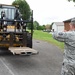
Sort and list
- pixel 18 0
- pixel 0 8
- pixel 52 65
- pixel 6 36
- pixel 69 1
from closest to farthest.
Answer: pixel 52 65 < pixel 6 36 < pixel 0 8 < pixel 69 1 < pixel 18 0

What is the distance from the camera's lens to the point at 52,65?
11.8 metres

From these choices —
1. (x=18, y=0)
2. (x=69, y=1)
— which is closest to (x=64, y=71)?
(x=69, y=1)

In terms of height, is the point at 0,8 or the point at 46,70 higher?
the point at 0,8

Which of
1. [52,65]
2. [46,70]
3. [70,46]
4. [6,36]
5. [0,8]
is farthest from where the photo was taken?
[0,8]

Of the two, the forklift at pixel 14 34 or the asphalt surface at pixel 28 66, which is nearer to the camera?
the asphalt surface at pixel 28 66

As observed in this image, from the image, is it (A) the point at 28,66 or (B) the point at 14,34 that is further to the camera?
(B) the point at 14,34

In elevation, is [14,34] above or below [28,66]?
above

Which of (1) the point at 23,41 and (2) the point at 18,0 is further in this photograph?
(2) the point at 18,0

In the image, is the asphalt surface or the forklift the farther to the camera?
the forklift

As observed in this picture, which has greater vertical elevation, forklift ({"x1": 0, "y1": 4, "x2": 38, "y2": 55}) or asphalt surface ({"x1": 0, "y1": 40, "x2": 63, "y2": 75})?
forklift ({"x1": 0, "y1": 4, "x2": 38, "y2": 55})

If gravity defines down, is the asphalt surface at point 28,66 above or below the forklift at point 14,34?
below

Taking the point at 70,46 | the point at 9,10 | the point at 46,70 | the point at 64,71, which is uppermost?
the point at 9,10

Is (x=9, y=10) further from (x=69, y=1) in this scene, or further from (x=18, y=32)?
(x=69, y=1)

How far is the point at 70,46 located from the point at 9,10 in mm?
12010
